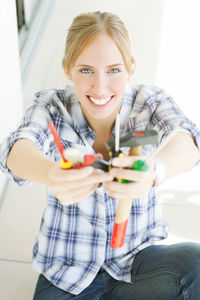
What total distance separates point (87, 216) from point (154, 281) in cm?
24

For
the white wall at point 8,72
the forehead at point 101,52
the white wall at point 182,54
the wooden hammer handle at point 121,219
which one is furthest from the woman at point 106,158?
the white wall at point 182,54

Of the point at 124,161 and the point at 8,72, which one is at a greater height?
the point at 124,161

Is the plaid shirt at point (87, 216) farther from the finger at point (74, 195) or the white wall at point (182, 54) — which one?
the white wall at point (182, 54)

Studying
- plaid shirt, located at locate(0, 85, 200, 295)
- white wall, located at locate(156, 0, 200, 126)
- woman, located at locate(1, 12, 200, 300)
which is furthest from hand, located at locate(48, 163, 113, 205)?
white wall, located at locate(156, 0, 200, 126)

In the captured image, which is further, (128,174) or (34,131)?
(34,131)

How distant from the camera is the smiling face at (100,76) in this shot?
3.53ft

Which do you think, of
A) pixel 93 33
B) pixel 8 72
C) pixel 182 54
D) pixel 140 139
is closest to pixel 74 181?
pixel 140 139

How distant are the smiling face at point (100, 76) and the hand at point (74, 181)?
12.5 inches

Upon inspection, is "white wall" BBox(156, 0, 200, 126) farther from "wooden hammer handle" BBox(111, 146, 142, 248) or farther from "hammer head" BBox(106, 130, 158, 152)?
"hammer head" BBox(106, 130, 158, 152)

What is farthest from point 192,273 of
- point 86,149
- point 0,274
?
point 0,274

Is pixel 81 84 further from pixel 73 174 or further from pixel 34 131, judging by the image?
pixel 73 174

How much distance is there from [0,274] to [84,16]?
0.91 metres

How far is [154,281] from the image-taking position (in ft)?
3.90

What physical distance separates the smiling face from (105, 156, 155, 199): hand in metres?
0.30
